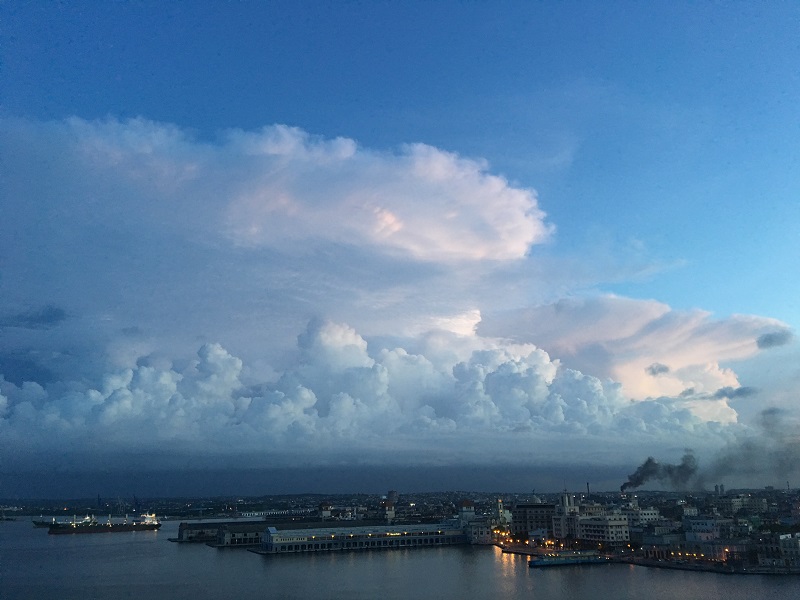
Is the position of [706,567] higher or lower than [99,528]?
higher

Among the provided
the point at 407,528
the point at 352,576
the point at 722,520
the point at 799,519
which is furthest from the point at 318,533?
the point at 799,519

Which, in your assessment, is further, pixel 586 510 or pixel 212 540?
pixel 212 540

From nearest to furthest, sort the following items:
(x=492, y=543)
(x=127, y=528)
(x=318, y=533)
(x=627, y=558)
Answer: (x=627, y=558)
(x=318, y=533)
(x=492, y=543)
(x=127, y=528)

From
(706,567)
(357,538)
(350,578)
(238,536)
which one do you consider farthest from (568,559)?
(238,536)

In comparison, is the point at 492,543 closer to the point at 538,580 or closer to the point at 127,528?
the point at 538,580

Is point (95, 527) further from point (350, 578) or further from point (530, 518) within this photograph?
point (350, 578)

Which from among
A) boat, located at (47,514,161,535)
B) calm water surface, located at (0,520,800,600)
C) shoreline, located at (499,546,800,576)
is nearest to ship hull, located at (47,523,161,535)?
boat, located at (47,514,161,535)

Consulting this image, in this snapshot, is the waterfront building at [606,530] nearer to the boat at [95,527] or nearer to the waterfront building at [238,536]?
the waterfront building at [238,536]
